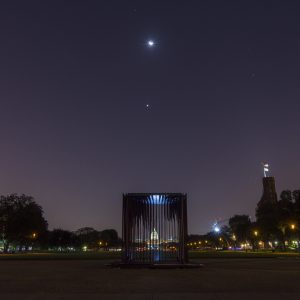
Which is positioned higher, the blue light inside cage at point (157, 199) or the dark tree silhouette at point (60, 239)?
the dark tree silhouette at point (60, 239)

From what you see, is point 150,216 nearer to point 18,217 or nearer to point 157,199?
point 157,199

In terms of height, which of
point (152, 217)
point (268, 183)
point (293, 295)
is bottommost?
point (293, 295)

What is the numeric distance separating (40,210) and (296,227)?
172 feet

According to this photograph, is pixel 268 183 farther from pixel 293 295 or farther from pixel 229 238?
pixel 293 295

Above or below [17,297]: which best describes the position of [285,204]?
above

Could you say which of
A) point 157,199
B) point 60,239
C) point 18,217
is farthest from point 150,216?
point 60,239

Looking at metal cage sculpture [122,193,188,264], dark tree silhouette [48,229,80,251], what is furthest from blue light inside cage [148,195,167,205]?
dark tree silhouette [48,229,80,251]

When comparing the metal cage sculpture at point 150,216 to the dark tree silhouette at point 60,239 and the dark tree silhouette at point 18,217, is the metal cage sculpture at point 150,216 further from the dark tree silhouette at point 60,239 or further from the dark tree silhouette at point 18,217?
the dark tree silhouette at point 60,239

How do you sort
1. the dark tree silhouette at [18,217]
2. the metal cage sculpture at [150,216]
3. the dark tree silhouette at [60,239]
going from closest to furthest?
the metal cage sculpture at [150,216], the dark tree silhouette at [18,217], the dark tree silhouette at [60,239]

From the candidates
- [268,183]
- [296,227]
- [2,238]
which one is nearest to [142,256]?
[296,227]

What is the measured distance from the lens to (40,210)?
3588 inches

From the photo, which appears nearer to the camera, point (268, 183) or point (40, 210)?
point (40, 210)

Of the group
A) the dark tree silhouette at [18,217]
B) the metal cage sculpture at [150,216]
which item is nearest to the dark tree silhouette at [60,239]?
the dark tree silhouette at [18,217]

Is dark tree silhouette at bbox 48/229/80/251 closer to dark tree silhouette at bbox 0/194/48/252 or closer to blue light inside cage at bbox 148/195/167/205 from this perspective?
dark tree silhouette at bbox 0/194/48/252
